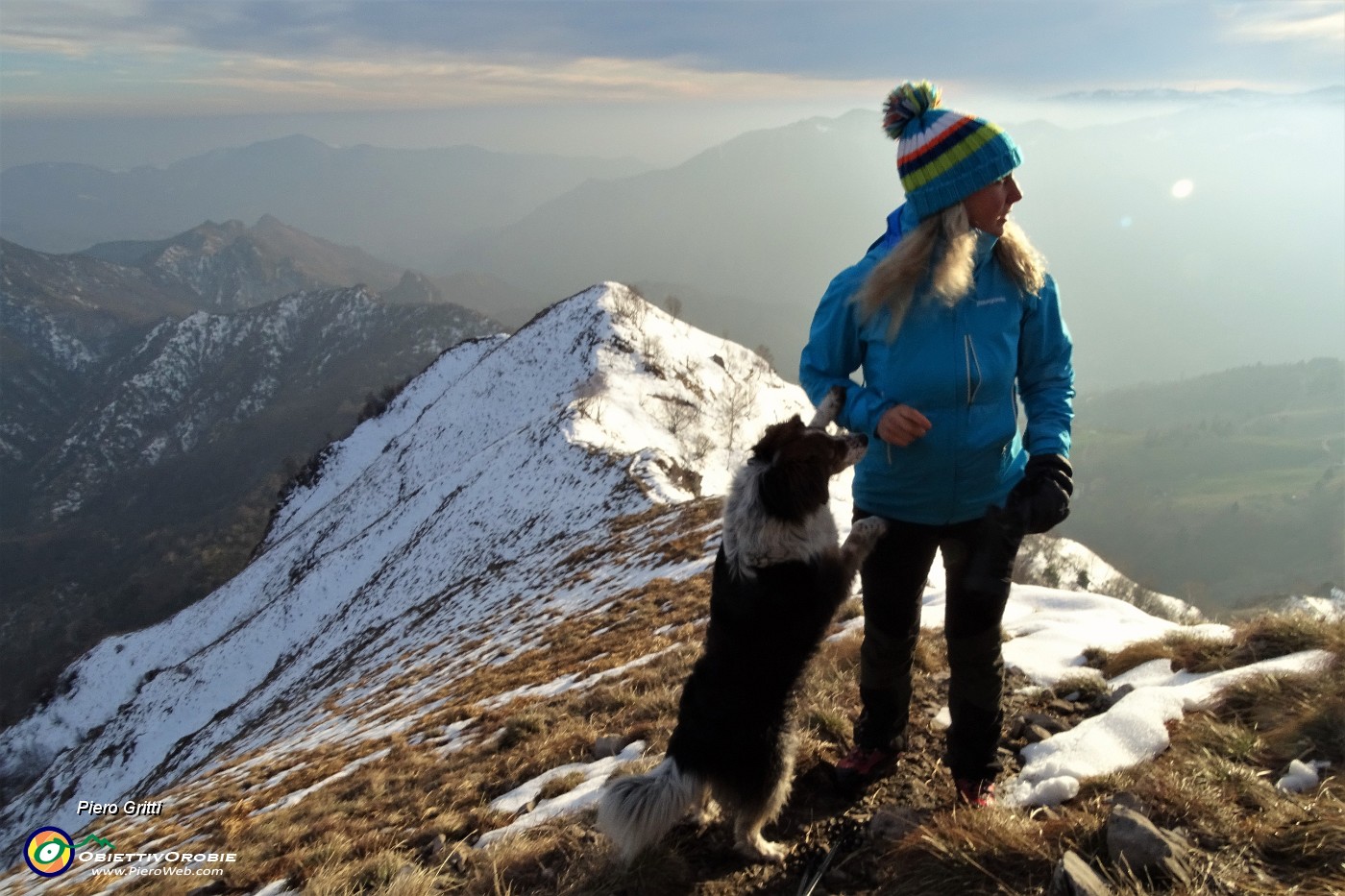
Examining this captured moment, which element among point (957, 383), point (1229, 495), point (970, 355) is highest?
point (970, 355)

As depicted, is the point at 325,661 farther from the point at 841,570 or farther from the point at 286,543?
the point at 841,570

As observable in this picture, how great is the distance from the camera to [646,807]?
10.2ft

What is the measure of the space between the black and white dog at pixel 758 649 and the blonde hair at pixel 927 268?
52 cm

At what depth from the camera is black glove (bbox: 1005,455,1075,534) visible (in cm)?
300

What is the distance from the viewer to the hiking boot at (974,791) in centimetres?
336

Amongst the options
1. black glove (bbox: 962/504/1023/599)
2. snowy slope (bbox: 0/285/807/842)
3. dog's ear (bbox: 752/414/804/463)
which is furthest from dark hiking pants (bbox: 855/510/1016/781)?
snowy slope (bbox: 0/285/807/842)

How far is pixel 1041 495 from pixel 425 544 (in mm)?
30713

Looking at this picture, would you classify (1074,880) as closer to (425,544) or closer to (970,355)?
(970,355)

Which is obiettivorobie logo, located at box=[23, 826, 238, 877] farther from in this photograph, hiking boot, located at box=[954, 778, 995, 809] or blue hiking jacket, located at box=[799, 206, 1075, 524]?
blue hiking jacket, located at box=[799, 206, 1075, 524]

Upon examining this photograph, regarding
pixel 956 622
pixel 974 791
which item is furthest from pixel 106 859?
pixel 956 622

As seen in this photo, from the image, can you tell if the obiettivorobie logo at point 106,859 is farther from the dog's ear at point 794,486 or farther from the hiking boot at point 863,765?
the dog's ear at point 794,486

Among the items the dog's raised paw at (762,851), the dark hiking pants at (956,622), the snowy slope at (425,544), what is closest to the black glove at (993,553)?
the dark hiking pants at (956,622)

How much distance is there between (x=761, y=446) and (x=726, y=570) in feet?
2.25

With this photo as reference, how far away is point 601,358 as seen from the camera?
45.4 metres
